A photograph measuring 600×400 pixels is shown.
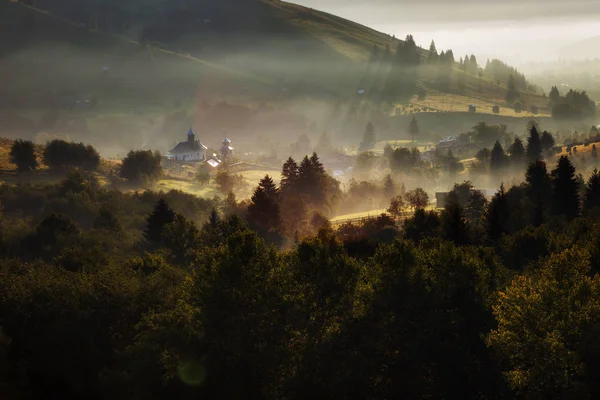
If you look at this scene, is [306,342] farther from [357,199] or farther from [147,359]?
[357,199]

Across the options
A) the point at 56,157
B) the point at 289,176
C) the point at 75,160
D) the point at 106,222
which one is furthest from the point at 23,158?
the point at 289,176

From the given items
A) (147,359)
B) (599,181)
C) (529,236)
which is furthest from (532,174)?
(147,359)

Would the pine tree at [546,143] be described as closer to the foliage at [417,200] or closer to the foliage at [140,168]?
the foliage at [417,200]

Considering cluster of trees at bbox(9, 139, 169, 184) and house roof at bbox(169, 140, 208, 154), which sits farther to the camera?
house roof at bbox(169, 140, 208, 154)

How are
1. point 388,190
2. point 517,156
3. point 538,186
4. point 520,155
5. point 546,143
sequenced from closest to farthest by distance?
point 538,186
point 388,190
point 520,155
point 517,156
point 546,143

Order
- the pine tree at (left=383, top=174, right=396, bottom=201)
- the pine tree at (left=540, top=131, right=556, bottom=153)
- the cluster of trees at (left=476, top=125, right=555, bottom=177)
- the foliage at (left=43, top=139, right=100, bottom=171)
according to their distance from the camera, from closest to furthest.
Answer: the pine tree at (left=383, top=174, right=396, bottom=201) → the foliage at (left=43, top=139, right=100, bottom=171) → the cluster of trees at (left=476, top=125, right=555, bottom=177) → the pine tree at (left=540, top=131, right=556, bottom=153)

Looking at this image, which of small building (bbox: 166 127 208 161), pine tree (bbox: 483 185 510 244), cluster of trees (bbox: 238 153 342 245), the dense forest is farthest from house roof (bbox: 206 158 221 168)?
the dense forest

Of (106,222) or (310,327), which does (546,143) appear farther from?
(310,327)

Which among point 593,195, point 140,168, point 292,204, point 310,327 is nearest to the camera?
point 310,327

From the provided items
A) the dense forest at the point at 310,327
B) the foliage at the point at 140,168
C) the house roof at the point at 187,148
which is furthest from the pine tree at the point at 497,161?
the house roof at the point at 187,148

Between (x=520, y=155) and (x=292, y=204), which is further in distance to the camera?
(x=520, y=155)

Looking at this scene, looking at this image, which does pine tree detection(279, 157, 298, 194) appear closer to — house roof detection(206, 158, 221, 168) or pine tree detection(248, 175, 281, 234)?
pine tree detection(248, 175, 281, 234)

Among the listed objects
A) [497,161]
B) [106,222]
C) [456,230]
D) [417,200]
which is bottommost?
[106,222]

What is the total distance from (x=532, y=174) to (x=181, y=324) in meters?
55.5
